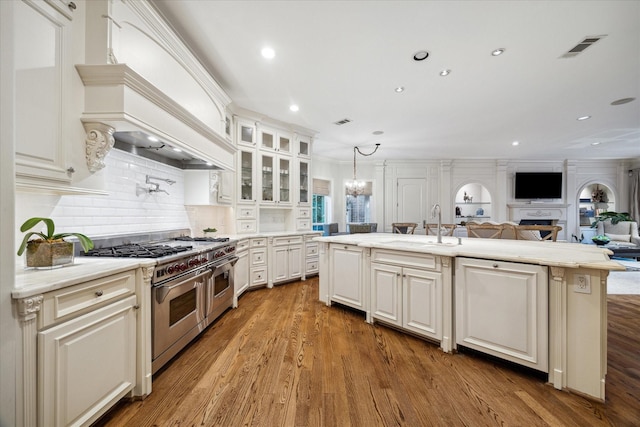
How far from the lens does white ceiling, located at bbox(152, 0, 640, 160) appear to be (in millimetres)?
1982

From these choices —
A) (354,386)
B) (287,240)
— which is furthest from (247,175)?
(354,386)

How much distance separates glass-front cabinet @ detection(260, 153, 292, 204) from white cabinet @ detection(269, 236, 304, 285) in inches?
27.3

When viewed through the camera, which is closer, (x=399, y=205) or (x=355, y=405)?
(x=355, y=405)

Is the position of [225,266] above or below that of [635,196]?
below

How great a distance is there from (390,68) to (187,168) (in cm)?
255

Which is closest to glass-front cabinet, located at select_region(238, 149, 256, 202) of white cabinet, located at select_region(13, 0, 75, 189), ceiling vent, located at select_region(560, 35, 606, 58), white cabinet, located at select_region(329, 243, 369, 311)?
white cabinet, located at select_region(329, 243, 369, 311)

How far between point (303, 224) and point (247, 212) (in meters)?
1.17

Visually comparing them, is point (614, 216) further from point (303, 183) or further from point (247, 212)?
point (247, 212)

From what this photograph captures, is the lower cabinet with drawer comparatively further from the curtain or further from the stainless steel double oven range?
the curtain

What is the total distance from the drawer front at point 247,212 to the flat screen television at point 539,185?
7.50 meters

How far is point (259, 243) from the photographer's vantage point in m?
3.98

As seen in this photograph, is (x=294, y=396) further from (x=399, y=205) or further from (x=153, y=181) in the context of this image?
(x=399, y=205)

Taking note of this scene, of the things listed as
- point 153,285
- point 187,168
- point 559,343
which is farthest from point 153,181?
point 559,343

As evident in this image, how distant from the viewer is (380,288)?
2699mm
